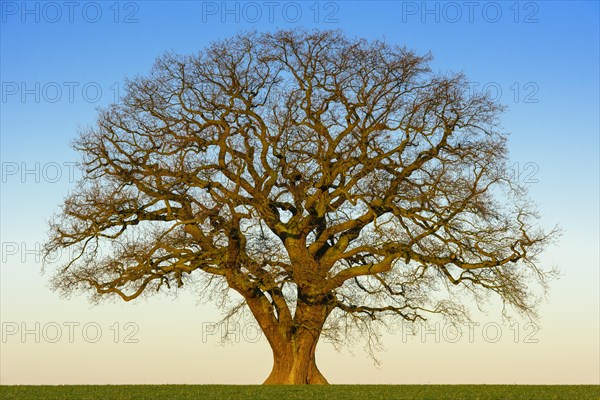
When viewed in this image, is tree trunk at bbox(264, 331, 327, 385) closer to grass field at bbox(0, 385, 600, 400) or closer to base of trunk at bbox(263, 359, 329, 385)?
base of trunk at bbox(263, 359, 329, 385)

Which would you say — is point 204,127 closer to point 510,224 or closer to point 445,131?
point 445,131

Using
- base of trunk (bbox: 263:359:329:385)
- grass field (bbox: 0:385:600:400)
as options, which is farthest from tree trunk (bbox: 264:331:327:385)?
grass field (bbox: 0:385:600:400)

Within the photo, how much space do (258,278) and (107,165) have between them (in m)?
7.21

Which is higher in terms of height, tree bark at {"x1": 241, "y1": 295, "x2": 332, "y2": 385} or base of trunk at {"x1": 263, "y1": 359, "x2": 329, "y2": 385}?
tree bark at {"x1": 241, "y1": 295, "x2": 332, "y2": 385}

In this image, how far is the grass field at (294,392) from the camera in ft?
81.8

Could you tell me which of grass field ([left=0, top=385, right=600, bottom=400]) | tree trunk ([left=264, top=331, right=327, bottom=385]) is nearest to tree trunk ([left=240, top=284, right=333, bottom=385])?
tree trunk ([left=264, top=331, right=327, bottom=385])

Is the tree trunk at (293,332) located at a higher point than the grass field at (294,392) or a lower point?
higher

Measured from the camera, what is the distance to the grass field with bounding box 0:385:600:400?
24922 mm

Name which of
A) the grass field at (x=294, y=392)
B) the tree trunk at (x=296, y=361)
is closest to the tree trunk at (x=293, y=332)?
the tree trunk at (x=296, y=361)

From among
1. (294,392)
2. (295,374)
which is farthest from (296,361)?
(294,392)

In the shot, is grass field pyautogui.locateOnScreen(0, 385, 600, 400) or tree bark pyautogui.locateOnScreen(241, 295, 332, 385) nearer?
grass field pyautogui.locateOnScreen(0, 385, 600, 400)

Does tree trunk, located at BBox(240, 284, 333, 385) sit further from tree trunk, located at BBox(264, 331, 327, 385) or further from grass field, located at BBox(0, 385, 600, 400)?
grass field, located at BBox(0, 385, 600, 400)

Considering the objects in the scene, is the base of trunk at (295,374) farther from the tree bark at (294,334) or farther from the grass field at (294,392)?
the grass field at (294,392)

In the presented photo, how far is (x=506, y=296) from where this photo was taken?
101 feet
